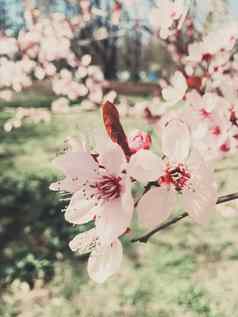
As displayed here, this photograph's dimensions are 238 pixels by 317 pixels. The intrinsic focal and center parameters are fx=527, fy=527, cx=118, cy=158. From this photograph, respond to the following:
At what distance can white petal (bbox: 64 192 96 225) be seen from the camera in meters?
1.12

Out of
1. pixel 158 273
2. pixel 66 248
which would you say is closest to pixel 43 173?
pixel 66 248

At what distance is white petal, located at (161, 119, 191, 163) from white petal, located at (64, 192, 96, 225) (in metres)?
0.20

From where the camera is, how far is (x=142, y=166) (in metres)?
1.02

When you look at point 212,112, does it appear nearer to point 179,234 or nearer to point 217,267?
point 217,267

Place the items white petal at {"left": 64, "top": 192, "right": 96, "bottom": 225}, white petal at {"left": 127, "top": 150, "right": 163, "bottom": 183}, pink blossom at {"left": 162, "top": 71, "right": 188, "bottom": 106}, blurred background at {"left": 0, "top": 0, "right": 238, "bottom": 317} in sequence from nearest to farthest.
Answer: white petal at {"left": 127, "top": 150, "right": 163, "bottom": 183} → white petal at {"left": 64, "top": 192, "right": 96, "bottom": 225} → pink blossom at {"left": 162, "top": 71, "right": 188, "bottom": 106} → blurred background at {"left": 0, "top": 0, "right": 238, "bottom": 317}

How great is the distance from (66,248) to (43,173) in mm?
2251

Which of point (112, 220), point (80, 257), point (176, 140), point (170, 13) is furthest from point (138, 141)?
point (80, 257)

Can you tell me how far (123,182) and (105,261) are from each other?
0.60 feet

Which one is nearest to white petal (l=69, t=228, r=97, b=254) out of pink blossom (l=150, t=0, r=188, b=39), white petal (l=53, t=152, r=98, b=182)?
white petal (l=53, t=152, r=98, b=182)

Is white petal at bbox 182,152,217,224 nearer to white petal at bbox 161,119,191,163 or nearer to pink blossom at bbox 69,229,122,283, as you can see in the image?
white petal at bbox 161,119,191,163

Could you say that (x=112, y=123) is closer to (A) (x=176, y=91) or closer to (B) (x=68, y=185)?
(B) (x=68, y=185)

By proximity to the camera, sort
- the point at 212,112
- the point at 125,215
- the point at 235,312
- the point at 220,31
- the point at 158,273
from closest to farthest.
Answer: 1. the point at 125,215
2. the point at 212,112
3. the point at 220,31
4. the point at 235,312
5. the point at 158,273

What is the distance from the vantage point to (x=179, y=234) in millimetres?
4930

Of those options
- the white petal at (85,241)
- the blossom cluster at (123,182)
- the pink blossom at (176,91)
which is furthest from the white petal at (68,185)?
the pink blossom at (176,91)
